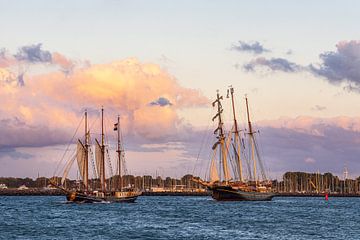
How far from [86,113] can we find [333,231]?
356ft

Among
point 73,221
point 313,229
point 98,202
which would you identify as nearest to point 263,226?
point 313,229

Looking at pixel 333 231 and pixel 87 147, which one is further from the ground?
pixel 87 147

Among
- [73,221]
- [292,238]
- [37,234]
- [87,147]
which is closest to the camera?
[292,238]

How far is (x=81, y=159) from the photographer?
600ft

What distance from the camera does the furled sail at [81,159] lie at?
597ft

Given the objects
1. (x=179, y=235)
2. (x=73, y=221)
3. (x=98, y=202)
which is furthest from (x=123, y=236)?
(x=98, y=202)

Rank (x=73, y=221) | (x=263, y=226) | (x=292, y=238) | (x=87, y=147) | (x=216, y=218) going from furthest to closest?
(x=87, y=147) < (x=216, y=218) < (x=73, y=221) < (x=263, y=226) < (x=292, y=238)

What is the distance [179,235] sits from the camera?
90.0m

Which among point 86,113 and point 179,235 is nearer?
point 179,235

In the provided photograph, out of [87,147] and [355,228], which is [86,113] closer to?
[87,147]

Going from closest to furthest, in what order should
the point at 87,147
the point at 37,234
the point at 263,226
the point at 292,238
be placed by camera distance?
the point at 292,238, the point at 37,234, the point at 263,226, the point at 87,147

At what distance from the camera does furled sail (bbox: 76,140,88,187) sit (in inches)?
7161

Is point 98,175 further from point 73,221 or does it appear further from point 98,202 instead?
point 73,221

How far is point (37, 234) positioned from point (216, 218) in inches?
1544
